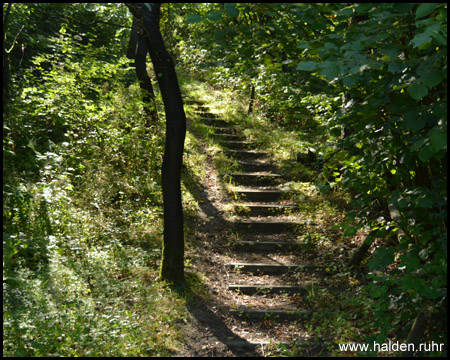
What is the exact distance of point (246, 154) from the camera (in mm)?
11055

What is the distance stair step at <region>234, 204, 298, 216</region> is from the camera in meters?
8.63

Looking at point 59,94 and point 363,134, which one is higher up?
point 59,94

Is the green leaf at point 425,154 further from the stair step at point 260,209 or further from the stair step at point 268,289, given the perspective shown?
the stair step at point 260,209

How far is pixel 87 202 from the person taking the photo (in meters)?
7.18

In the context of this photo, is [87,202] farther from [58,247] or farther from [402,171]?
[402,171]

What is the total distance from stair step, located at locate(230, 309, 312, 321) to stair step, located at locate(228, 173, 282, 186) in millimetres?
4229

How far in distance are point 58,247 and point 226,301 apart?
2.48m

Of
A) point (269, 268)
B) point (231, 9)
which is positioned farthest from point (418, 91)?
point (269, 268)

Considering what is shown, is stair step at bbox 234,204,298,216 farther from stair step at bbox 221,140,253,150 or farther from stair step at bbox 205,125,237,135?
stair step at bbox 205,125,237,135

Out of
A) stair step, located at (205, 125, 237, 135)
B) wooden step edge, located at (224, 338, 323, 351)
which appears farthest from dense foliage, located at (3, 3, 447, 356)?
→ stair step, located at (205, 125, 237, 135)

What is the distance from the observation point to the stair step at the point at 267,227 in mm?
8133

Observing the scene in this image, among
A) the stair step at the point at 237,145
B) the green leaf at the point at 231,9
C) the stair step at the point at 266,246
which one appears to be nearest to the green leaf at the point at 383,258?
the green leaf at the point at 231,9

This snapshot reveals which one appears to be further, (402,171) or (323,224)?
(323,224)

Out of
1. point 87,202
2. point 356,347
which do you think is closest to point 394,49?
point 356,347
